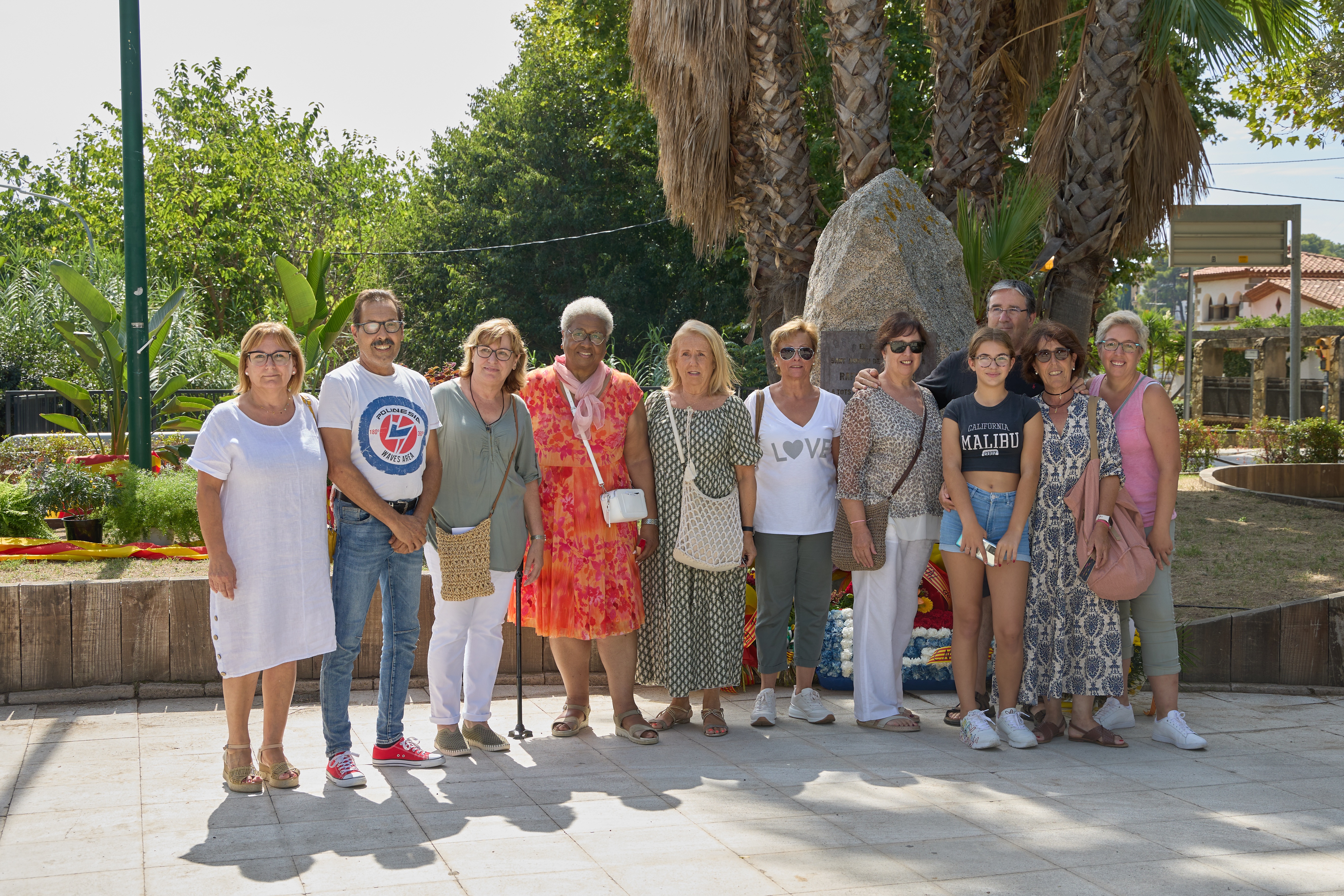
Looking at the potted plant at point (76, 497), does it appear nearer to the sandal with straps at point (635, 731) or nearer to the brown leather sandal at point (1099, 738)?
the sandal with straps at point (635, 731)

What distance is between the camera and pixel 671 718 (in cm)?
527

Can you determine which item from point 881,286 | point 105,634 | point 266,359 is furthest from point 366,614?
point 881,286

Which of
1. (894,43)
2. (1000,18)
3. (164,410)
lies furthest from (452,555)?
(894,43)

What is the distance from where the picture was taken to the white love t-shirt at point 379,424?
4.33 m

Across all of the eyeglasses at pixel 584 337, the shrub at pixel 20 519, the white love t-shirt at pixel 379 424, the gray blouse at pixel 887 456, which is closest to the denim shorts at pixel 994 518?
the gray blouse at pixel 887 456

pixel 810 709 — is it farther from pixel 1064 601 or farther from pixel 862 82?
pixel 862 82

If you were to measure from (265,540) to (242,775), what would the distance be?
895 millimetres

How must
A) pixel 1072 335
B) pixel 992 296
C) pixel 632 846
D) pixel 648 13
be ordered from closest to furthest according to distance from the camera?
pixel 632 846, pixel 1072 335, pixel 992 296, pixel 648 13

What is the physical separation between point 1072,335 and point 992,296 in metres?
0.53

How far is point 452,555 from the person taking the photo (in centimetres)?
467

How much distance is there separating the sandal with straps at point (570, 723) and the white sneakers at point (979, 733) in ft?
5.65

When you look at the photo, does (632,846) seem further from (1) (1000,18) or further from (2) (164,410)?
(1) (1000,18)

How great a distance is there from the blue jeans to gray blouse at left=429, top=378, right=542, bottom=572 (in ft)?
0.86

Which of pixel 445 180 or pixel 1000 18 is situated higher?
pixel 445 180
